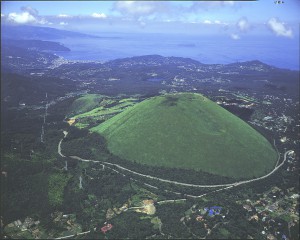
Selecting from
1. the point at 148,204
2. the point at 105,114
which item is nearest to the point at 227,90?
the point at 105,114

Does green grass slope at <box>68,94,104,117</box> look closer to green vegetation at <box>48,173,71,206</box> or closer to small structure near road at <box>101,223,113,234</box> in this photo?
green vegetation at <box>48,173,71,206</box>

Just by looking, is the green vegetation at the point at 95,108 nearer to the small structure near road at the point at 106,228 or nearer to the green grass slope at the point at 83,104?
the green grass slope at the point at 83,104

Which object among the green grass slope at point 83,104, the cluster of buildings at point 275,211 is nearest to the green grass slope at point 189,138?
the cluster of buildings at point 275,211

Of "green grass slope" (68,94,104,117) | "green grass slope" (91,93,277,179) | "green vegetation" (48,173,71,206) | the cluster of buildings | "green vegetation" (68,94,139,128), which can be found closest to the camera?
the cluster of buildings

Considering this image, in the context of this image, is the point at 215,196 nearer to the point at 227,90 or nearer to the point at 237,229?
the point at 237,229

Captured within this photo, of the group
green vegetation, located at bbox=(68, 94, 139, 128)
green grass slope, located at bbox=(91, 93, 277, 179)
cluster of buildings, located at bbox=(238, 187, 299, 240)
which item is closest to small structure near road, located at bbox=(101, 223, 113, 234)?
cluster of buildings, located at bbox=(238, 187, 299, 240)

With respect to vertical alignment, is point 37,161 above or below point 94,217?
above

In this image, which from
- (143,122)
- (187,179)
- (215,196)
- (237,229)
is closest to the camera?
(237,229)

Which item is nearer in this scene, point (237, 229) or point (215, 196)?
point (237, 229)
